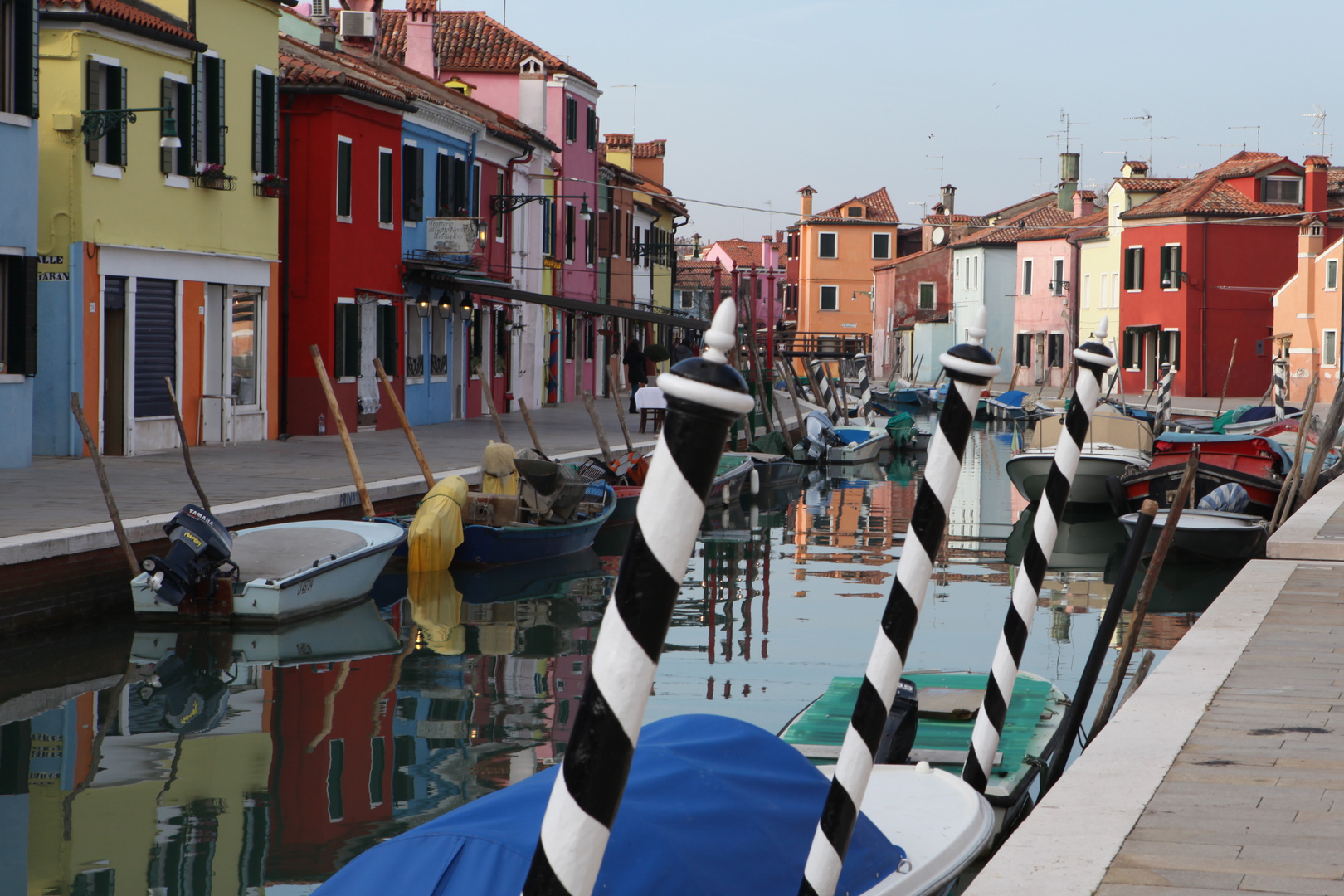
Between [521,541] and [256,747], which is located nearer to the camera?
[256,747]

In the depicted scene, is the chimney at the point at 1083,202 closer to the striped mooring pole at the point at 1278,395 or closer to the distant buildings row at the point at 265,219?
the striped mooring pole at the point at 1278,395

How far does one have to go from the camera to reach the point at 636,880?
11.4 ft

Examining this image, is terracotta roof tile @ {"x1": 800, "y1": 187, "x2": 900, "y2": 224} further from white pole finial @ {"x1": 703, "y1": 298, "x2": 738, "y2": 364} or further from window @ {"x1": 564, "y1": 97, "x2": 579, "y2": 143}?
white pole finial @ {"x1": 703, "y1": 298, "x2": 738, "y2": 364}

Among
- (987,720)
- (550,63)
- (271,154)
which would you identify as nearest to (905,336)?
(550,63)

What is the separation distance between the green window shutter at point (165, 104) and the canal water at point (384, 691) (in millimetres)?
7464

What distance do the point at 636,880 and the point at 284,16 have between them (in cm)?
2793

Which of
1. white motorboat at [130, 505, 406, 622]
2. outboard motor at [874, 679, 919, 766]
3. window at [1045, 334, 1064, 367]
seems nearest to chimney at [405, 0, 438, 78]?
white motorboat at [130, 505, 406, 622]

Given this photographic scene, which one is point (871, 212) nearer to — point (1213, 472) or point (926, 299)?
point (926, 299)

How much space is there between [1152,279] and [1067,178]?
18431mm

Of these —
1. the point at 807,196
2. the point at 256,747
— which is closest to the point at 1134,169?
the point at 807,196

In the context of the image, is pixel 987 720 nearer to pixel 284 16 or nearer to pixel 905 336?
pixel 284 16

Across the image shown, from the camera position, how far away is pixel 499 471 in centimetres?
1508

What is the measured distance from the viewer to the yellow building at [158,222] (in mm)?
17281

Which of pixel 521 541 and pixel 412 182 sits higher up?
pixel 412 182
